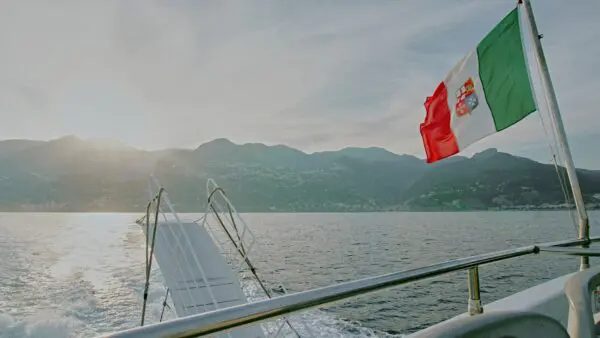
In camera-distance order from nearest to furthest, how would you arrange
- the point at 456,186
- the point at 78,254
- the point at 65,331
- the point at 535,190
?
the point at 65,331 → the point at 78,254 → the point at 535,190 → the point at 456,186

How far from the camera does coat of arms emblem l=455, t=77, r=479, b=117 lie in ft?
16.9

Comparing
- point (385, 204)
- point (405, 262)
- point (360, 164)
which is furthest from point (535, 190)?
point (405, 262)

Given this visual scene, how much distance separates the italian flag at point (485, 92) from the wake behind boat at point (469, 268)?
0.01 metres

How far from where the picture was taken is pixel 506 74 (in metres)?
4.81

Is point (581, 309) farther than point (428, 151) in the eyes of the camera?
No

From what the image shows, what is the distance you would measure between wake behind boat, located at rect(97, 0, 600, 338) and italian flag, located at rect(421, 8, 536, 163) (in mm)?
11

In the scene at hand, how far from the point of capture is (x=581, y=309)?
152 cm

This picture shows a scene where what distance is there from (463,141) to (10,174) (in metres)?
121

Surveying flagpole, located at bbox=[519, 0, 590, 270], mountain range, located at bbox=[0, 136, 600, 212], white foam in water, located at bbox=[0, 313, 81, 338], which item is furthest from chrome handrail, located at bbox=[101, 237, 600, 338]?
mountain range, located at bbox=[0, 136, 600, 212]

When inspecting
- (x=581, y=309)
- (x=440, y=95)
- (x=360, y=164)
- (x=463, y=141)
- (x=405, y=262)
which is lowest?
(x=405, y=262)

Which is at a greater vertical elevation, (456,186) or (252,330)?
(456,186)

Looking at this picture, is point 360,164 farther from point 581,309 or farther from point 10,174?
point 581,309

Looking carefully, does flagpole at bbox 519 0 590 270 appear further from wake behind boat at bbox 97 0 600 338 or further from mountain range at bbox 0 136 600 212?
mountain range at bbox 0 136 600 212

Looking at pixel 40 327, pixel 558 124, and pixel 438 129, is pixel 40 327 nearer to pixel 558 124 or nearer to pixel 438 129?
pixel 438 129
